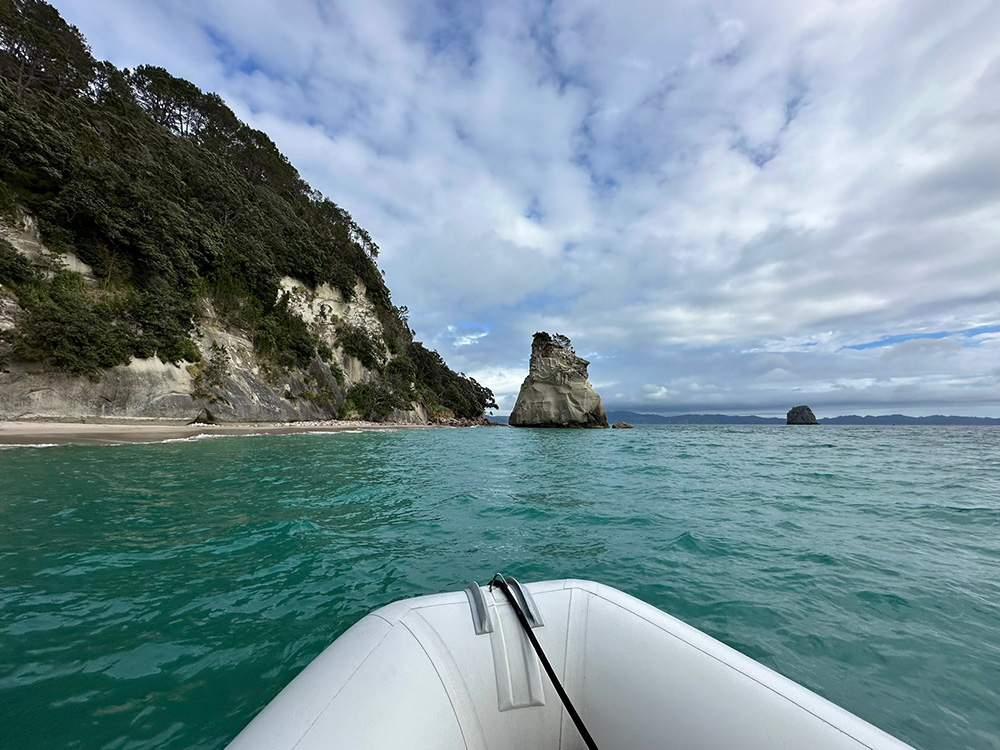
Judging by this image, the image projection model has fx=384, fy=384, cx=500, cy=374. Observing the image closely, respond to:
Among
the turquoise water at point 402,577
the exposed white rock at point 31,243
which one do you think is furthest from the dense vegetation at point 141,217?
the turquoise water at point 402,577

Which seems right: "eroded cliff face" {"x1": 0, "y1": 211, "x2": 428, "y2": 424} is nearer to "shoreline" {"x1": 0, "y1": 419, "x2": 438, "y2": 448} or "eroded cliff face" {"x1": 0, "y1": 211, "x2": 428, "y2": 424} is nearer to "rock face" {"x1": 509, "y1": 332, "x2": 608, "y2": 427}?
"shoreline" {"x1": 0, "y1": 419, "x2": 438, "y2": 448}

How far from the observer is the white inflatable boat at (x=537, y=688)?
121cm

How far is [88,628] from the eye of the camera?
2.57 m

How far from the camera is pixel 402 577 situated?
3.67 m

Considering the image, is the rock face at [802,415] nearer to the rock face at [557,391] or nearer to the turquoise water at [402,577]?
the rock face at [557,391]

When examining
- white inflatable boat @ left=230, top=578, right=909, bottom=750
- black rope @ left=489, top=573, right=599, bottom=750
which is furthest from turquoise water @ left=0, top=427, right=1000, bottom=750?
black rope @ left=489, top=573, right=599, bottom=750

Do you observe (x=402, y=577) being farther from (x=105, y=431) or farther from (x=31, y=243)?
(x=31, y=243)

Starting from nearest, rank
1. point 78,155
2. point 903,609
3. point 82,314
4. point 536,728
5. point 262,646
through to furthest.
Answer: point 536,728 → point 262,646 → point 903,609 → point 82,314 → point 78,155

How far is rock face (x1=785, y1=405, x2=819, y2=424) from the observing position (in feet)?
273

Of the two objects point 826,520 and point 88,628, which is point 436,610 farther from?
point 826,520

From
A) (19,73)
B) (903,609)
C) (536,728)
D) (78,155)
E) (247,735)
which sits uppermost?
(19,73)

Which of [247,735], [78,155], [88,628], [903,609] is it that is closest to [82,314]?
[78,155]

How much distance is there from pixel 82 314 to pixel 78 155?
9.02 meters

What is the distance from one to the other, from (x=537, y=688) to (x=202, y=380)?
2614 centimetres
